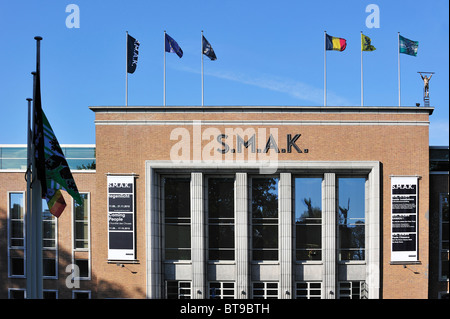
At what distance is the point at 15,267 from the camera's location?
25.9 metres

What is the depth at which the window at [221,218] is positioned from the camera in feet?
78.2

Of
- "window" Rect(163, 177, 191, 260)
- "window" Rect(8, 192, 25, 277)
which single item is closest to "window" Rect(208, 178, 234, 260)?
"window" Rect(163, 177, 191, 260)

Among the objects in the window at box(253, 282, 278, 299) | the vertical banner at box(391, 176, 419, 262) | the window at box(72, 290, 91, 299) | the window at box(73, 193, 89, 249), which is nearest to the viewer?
the vertical banner at box(391, 176, 419, 262)

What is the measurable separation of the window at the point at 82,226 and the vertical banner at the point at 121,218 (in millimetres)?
2554

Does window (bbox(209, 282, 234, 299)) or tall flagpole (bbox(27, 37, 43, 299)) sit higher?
tall flagpole (bbox(27, 37, 43, 299))

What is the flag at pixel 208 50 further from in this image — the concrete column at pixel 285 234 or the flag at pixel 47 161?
the flag at pixel 47 161

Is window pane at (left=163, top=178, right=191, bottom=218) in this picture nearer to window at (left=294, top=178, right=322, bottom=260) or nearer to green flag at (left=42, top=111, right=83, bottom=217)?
window at (left=294, top=178, right=322, bottom=260)

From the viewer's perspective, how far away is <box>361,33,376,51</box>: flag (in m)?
24.7

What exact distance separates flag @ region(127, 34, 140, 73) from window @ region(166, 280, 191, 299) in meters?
14.0

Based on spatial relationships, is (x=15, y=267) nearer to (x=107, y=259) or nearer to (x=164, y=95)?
(x=107, y=259)

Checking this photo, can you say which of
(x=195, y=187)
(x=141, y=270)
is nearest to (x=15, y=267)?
(x=141, y=270)
